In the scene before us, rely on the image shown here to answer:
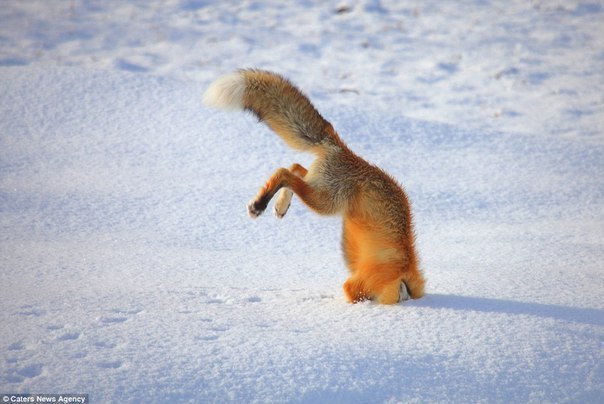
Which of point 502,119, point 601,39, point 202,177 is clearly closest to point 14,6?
point 202,177

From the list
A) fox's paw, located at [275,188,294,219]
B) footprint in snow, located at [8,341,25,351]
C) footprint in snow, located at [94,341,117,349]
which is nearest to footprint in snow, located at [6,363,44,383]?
footprint in snow, located at [8,341,25,351]

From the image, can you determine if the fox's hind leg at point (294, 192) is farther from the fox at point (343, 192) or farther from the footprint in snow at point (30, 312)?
the footprint in snow at point (30, 312)

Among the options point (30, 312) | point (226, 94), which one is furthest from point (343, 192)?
point (30, 312)

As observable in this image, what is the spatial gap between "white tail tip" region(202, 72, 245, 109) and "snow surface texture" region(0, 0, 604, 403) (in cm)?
119

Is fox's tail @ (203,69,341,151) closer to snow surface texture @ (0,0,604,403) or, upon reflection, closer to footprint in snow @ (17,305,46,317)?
snow surface texture @ (0,0,604,403)

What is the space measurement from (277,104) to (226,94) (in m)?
0.34

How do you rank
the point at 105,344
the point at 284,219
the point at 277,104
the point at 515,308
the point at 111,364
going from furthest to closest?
the point at 284,219, the point at 277,104, the point at 515,308, the point at 105,344, the point at 111,364

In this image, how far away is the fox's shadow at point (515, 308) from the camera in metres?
3.35

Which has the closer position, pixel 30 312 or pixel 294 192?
pixel 30 312

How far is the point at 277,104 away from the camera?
3793 mm

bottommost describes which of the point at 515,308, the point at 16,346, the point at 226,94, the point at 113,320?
the point at 515,308

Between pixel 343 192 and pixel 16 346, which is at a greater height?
pixel 343 192

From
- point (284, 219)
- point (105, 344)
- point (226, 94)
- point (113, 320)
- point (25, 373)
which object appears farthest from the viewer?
point (284, 219)

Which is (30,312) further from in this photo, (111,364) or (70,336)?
(111,364)
